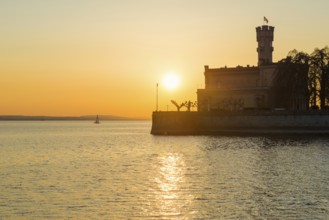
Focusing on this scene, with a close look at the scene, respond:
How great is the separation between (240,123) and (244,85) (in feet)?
84.2

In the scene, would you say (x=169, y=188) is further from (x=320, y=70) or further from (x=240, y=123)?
(x=240, y=123)

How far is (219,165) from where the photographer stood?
177 feet

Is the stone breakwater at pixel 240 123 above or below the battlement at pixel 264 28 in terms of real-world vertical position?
below

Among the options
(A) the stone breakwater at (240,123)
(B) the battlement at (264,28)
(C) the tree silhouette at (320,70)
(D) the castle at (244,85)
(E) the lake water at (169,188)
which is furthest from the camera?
(B) the battlement at (264,28)

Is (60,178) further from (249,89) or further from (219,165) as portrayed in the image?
(249,89)

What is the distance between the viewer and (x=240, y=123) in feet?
360

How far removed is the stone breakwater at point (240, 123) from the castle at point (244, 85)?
8860 millimetres

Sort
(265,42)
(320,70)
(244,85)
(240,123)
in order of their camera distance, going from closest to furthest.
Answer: (320,70), (240,123), (244,85), (265,42)

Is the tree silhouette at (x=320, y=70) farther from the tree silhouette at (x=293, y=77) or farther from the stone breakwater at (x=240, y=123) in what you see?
the stone breakwater at (x=240, y=123)

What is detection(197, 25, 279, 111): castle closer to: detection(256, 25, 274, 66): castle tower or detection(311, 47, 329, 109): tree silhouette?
detection(256, 25, 274, 66): castle tower

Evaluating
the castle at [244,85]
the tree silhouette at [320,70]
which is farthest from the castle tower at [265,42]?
the tree silhouette at [320,70]

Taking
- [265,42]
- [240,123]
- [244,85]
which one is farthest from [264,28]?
[240,123]

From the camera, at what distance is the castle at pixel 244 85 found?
4692 inches

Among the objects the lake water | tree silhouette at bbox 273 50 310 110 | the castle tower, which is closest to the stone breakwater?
tree silhouette at bbox 273 50 310 110
